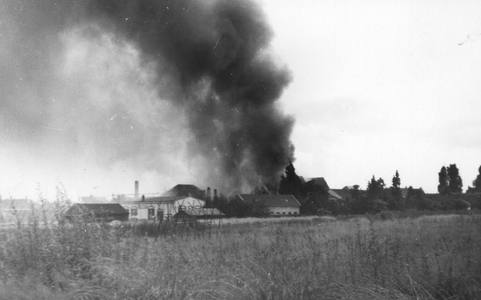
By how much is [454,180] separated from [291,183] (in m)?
34.0

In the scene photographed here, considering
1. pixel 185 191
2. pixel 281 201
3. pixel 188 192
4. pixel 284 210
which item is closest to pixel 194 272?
pixel 188 192

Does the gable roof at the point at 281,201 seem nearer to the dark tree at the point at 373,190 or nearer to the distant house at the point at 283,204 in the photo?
the distant house at the point at 283,204

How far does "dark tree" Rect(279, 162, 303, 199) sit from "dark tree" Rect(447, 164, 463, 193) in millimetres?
30832

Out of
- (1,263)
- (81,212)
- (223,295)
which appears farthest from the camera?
(81,212)

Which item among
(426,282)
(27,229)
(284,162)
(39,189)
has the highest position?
(284,162)

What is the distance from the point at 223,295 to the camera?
499 centimetres

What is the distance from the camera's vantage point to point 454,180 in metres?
77.9

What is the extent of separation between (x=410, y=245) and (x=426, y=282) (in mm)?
3701

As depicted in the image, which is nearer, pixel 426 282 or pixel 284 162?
pixel 426 282

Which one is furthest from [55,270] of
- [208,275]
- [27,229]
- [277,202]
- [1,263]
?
[277,202]

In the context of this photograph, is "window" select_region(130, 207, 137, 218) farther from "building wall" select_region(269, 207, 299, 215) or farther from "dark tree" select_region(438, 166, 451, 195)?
"dark tree" select_region(438, 166, 451, 195)

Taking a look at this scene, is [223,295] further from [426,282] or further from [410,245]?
[410,245]

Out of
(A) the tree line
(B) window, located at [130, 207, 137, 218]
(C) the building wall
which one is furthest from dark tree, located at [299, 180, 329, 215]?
(B) window, located at [130, 207, 137, 218]

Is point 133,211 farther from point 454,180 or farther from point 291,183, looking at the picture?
point 454,180
